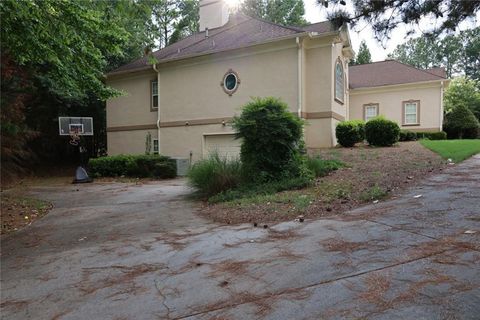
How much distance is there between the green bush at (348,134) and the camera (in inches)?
632

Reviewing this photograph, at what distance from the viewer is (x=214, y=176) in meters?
9.41

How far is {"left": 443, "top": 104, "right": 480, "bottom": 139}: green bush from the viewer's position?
25.6m

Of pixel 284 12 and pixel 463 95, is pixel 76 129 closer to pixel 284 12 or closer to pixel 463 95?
pixel 284 12

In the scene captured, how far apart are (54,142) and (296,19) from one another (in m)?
24.9

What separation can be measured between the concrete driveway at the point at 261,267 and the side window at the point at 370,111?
62.7 ft

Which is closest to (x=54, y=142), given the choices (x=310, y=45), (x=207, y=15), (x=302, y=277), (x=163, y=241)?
(x=207, y=15)

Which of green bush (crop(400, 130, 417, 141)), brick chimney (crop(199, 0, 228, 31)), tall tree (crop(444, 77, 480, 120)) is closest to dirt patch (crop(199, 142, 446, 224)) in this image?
green bush (crop(400, 130, 417, 141))

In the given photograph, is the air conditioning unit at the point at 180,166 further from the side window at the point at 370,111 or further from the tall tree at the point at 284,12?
the tall tree at the point at 284,12

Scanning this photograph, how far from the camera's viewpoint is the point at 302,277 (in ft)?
12.6

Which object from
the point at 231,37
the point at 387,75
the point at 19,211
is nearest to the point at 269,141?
the point at 19,211

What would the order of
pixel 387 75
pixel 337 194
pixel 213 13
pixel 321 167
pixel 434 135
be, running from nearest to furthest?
pixel 337 194
pixel 321 167
pixel 213 13
pixel 434 135
pixel 387 75

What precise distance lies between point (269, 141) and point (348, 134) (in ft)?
25.2

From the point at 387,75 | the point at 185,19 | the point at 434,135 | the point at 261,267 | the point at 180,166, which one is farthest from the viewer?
the point at 387,75

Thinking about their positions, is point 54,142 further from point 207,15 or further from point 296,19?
point 296,19
